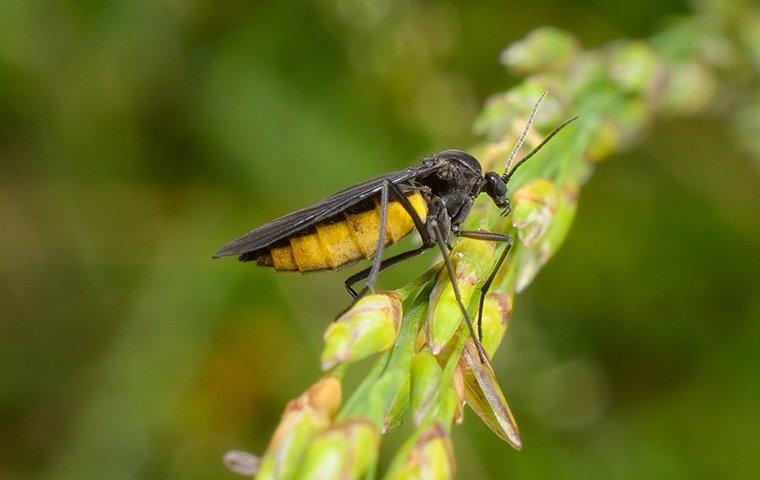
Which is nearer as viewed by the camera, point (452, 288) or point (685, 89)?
point (452, 288)

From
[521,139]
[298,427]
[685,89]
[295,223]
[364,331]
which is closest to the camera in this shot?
[298,427]

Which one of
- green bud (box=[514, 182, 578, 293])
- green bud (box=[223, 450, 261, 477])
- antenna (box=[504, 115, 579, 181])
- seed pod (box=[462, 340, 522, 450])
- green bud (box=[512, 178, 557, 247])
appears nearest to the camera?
green bud (box=[223, 450, 261, 477])

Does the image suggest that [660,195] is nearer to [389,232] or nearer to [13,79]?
[389,232]

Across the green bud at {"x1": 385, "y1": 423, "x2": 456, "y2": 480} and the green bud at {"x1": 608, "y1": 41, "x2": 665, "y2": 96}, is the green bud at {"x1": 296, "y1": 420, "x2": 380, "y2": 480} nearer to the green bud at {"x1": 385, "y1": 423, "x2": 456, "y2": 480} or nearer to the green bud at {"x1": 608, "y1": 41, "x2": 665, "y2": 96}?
the green bud at {"x1": 385, "y1": 423, "x2": 456, "y2": 480}

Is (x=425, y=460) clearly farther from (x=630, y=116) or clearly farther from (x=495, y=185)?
(x=630, y=116)

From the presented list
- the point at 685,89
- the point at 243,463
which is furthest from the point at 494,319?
the point at 685,89

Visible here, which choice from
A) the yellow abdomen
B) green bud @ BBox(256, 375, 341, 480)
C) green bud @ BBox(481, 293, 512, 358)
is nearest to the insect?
the yellow abdomen
